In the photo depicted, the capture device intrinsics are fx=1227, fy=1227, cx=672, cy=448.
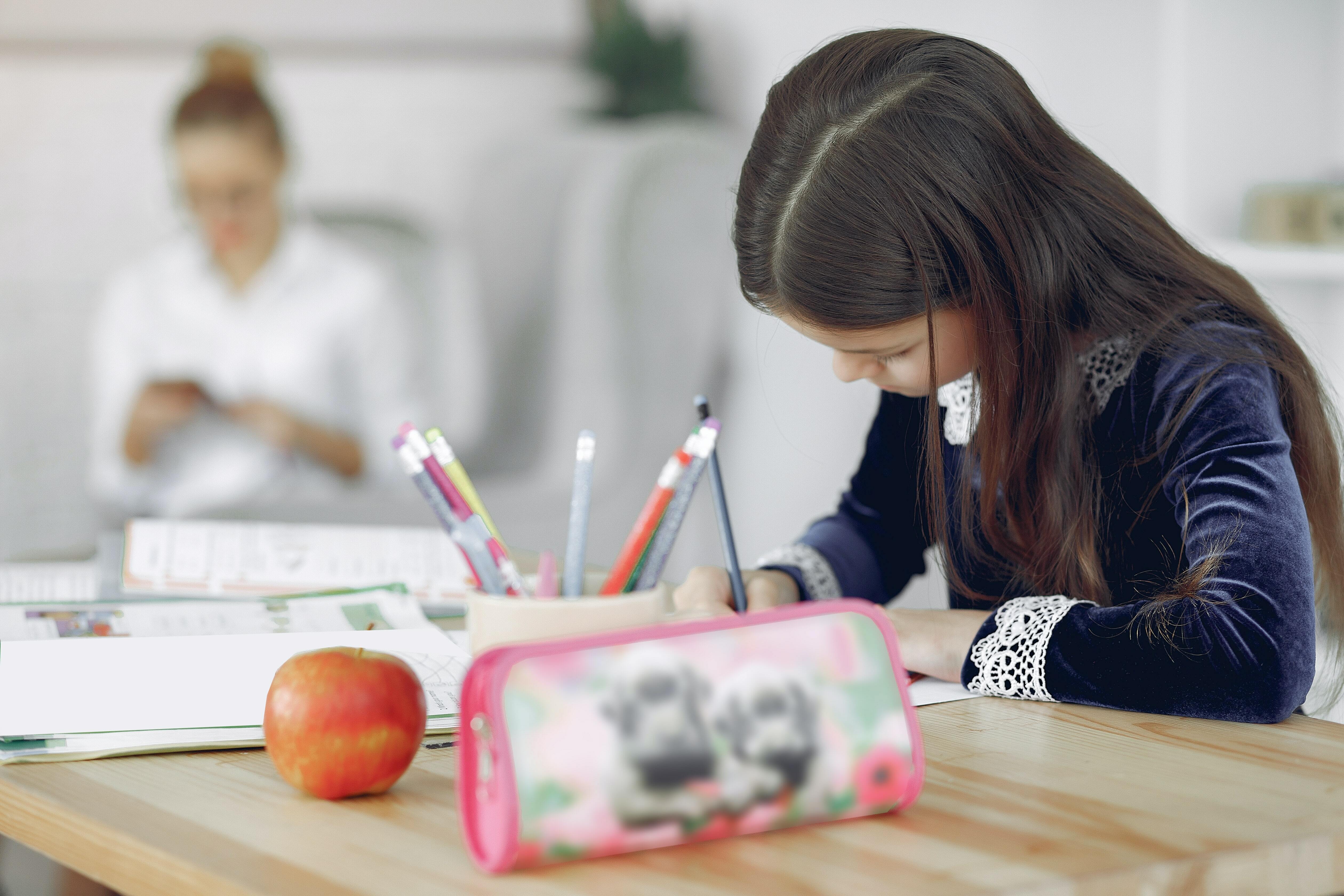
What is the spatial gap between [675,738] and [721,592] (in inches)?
14.1

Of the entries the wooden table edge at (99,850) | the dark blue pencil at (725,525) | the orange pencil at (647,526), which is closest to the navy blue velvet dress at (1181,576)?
the dark blue pencil at (725,525)

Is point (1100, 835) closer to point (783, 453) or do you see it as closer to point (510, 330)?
point (783, 453)

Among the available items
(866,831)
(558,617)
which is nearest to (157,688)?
(558,617)

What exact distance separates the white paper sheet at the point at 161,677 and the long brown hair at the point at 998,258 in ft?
1.12

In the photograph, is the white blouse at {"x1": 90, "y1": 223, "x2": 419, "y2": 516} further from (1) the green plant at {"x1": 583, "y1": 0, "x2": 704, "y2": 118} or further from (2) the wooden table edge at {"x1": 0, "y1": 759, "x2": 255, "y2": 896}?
(2) the wooden table edge at {"x1": 0, "y1": 759, "x2": 255, "y2": 896}

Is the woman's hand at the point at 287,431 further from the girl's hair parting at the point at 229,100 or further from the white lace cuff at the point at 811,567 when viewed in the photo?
the white lace cuff at the point at 811,567

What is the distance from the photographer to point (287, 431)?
271 cm

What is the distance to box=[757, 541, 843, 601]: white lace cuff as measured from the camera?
37.1 inches

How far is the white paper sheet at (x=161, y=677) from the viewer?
0.61 metres

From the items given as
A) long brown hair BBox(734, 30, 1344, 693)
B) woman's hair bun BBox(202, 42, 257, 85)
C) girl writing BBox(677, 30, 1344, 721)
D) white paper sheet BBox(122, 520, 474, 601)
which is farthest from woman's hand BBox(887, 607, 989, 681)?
woman's hair bun BBox(202, 42, 257, 85)

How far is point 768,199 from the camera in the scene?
2.70ft

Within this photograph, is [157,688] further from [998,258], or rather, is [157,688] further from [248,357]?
[248,357]

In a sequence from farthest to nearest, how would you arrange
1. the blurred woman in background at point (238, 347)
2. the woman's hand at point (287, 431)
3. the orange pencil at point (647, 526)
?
1. the woman's hand at point (287, 431)
2. the blurred woman in background at point (238, 347)
3. the orange pencil at point (647, 526)

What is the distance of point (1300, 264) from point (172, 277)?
86.4 inches
